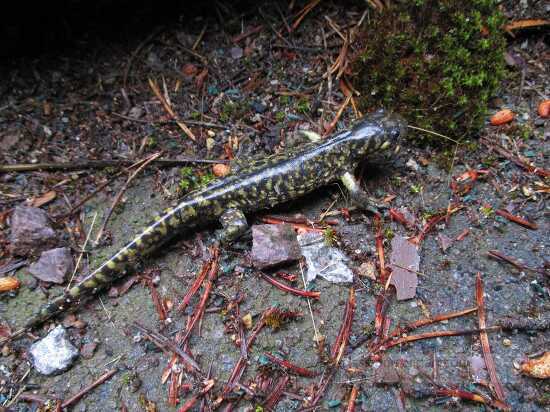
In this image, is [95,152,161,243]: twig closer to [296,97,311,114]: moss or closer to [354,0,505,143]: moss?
[296,97,311,114]: moss

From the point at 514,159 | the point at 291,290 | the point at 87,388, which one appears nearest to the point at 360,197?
the point at 291,290

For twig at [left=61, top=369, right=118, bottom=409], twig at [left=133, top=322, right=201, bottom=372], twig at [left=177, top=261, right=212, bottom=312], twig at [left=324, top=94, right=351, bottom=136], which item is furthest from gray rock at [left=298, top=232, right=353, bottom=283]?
twig at [left=61, top=369, right=118, bottom=409]

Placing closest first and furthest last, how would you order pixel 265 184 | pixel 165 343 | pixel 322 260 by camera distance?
pixel 165 343
pixel 322 260
pixel 265 184

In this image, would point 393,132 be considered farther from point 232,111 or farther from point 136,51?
point 136,51

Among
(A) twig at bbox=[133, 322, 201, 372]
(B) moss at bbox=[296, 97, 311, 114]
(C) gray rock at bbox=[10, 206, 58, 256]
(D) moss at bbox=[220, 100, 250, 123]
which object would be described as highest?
(C) gray rock at bbox=[10, 206, 58, 256]

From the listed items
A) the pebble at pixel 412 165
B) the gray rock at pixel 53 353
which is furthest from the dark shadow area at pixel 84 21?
the gray rock at pixel 53 353

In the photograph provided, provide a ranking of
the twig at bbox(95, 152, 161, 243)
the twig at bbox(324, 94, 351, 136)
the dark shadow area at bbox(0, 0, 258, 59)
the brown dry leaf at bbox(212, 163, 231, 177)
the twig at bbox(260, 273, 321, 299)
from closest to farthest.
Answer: the twig at bbox(260, 273, 321, 299) < the twig at bbox(95, 152, 161, 243) < the brown dry leaf at bbox(212, 163, 231, 177) < the dark shadow area at bbox(0, 0, 258, 59) < the twig at bbox(324, 94, 351, 136)
